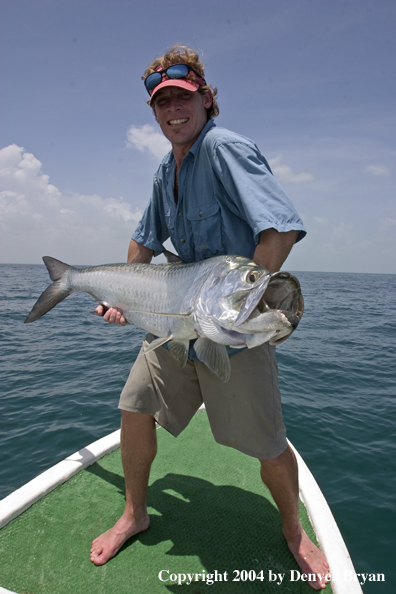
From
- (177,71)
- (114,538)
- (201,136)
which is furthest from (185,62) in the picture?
(114,538)

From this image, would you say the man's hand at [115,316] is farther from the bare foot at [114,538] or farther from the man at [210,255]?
the bare foot at [114,538]

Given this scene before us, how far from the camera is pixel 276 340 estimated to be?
1777 millimetres

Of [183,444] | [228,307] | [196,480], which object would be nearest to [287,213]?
[228,307]

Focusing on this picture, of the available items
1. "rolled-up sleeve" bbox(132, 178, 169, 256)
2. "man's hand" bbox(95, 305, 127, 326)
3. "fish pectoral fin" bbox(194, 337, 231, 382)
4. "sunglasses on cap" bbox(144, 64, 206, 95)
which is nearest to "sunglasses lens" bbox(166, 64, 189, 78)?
"sunglasses on cap" bbox(144, 64, 206, 95)

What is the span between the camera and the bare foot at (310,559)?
229 centimetres

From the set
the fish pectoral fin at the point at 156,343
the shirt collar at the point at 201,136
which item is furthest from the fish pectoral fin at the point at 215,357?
the shirt collar at the point at 201,136

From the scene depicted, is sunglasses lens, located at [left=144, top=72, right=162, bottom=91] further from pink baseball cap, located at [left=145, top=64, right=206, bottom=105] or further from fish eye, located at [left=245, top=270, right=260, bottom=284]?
fish eye, located at [left=245, top=270, right=260, bottom=284]

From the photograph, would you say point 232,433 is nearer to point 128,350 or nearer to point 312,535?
point 312,535

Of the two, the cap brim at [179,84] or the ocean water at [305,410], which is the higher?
the cap brim at [179,84]

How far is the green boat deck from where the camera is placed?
7.59 feet

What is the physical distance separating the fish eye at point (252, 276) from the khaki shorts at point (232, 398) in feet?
2.16

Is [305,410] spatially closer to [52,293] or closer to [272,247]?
[52,293]

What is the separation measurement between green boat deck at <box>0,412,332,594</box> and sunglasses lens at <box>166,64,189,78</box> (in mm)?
3290

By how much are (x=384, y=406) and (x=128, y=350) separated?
6.72 meters
